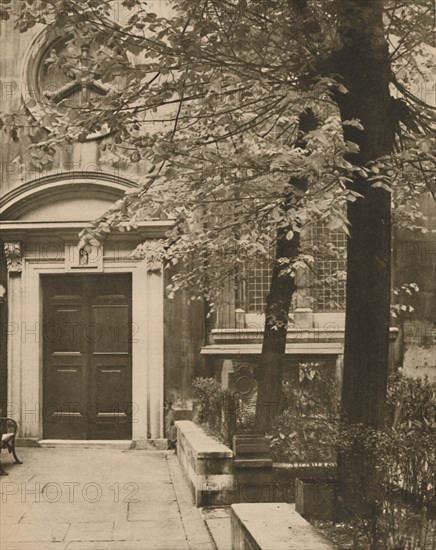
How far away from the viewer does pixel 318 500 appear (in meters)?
5.73

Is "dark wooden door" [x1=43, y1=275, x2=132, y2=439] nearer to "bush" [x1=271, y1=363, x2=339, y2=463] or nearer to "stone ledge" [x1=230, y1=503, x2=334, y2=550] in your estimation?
"bush" [x1=271, y1=363, x2=339, y2=463]

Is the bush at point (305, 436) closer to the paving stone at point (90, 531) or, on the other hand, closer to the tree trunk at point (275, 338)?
the tree trunk at point (275, 338)

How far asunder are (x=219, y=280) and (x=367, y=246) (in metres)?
5.08

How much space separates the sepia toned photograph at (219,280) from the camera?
5777mm

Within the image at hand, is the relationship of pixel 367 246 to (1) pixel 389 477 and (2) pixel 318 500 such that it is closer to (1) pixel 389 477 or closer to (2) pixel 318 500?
(1) pixel 389 477

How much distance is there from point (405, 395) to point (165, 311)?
5002mm

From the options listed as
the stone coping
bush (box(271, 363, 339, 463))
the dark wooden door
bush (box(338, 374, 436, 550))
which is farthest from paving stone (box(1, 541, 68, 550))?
the dark wooden door

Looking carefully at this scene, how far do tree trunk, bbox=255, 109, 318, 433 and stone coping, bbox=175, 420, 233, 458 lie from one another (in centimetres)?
66

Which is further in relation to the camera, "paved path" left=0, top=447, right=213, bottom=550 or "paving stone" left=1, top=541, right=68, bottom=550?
"paved path" left=0, top=447, right=213, bottom=550

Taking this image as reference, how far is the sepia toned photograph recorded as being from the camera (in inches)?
227

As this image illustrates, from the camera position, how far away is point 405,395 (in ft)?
29.3

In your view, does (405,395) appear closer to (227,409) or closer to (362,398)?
(227,409)

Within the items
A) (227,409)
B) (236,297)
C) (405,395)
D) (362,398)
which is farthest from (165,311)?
(362,398)

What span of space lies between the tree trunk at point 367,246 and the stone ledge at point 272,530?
0.95 meters
